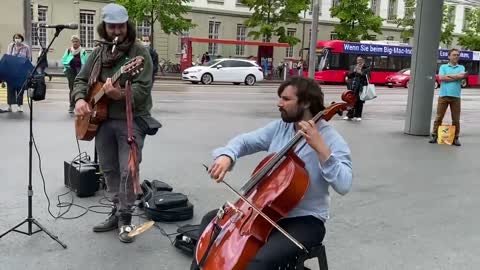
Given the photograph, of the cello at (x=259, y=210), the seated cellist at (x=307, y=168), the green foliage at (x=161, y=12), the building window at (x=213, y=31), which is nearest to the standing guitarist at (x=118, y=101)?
the seated cellist at (x=307, y=168)

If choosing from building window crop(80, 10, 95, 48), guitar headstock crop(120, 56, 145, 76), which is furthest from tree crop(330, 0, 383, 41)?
guitar headstock crop(120, 56, 145, 76)

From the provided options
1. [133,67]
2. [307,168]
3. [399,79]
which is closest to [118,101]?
[133,67]

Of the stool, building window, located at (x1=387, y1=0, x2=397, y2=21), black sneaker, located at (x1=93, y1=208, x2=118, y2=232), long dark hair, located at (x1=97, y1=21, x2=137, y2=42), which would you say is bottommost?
black sneaker, located at (x1=93, y1=208, x2=118, y2=232)

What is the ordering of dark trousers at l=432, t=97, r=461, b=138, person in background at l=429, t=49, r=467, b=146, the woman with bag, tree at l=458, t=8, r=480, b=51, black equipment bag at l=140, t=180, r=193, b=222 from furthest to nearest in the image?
tree at l=458, t=8, r=480, b=51, the woman with bag, dark trousers at l=432, t=97, r=461, b=138, person in background at l=429, t=49, r=467, b=146, black equipment bag at l=140, t=180, r=193, b=222

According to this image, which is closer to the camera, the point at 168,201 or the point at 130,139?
the point at 130,139

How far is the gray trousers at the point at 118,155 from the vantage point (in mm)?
4523

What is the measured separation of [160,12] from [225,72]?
806 cm

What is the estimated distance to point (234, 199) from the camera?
4520 millimetres

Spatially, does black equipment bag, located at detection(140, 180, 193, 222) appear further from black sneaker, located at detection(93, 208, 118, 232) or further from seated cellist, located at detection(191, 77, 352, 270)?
seated cellist, located at detection(191, 77, 352, 270)

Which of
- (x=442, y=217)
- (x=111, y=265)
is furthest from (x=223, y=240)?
(x=442, y=217)

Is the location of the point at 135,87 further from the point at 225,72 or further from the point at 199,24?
the point at 199,24

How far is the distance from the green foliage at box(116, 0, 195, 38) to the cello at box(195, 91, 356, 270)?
32483mm

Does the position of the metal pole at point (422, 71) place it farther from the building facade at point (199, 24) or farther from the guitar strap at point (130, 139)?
the building facade at point (199, 24)

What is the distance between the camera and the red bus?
3553cm
